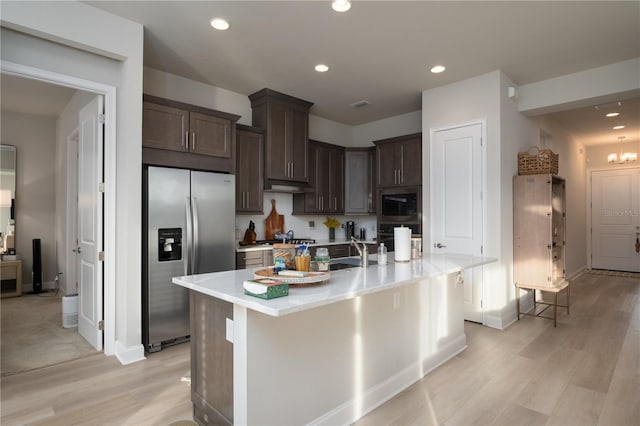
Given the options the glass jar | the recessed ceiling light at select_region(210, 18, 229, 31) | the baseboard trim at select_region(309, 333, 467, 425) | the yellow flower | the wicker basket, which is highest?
the recessed ceiling light at select_region(210, 18, 229, 31)

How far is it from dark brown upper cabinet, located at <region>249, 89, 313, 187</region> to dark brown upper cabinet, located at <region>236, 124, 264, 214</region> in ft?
0.31

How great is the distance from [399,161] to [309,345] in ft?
12.4

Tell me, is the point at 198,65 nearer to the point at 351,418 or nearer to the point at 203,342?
the point at 203,342

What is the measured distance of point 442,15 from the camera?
2.90 m

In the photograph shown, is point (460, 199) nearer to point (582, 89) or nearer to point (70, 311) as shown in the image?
point (582, 89)

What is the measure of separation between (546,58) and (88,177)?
4.82 metres

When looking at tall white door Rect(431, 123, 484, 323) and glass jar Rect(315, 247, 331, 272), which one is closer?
glass jar Rect(315, 247, 331, 272)

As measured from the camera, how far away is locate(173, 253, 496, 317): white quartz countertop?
4.95ft

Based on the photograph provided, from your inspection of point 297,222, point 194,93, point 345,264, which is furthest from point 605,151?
point 194,93

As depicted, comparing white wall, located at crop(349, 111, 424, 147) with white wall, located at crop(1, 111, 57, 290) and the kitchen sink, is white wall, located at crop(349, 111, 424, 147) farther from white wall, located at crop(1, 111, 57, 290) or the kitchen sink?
white wall, located at crop(1, 111, 57, 290)

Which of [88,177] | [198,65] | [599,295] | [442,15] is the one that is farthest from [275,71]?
[599,295]

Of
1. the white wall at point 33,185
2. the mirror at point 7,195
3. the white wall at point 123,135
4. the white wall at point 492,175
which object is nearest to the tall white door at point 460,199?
the white wall at point 492,175

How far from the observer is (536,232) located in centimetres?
412

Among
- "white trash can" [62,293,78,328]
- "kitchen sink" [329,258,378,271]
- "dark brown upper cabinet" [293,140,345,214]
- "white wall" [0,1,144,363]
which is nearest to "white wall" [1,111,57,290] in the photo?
"white trash can" [62,293,78,328]
